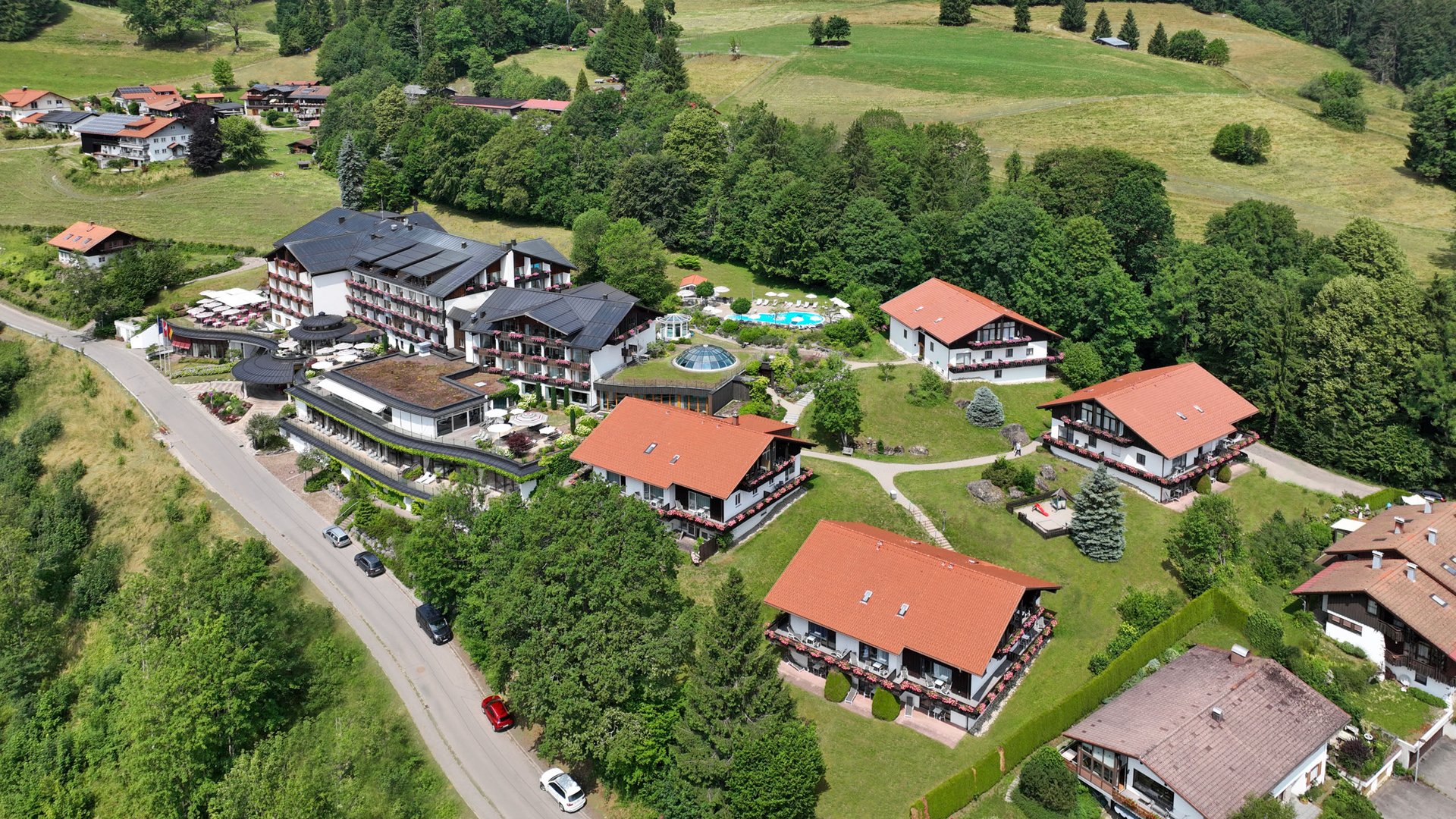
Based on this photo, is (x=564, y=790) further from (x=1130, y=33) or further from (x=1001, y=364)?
(x=1130, y=33)

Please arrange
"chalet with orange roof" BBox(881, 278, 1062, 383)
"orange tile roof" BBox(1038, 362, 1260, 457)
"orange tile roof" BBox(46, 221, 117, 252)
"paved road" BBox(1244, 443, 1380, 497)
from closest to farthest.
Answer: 1. "orange tile roof" BBox(1038, 362, 1260, 457)
2. "paved road" BBox(1244, 443, 1380, 497)
3. "chalet with orange roof" BBox(881, 278, 1062, 383)
4. "orange tile roof" BBox(46, 221, 117, 252)

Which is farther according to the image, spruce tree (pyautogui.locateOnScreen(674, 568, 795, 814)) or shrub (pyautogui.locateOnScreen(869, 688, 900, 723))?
shrub (pyautogui.locateOnScreen(869, 688, 900, 723))

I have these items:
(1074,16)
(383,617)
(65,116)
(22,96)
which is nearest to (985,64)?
(1074,16)

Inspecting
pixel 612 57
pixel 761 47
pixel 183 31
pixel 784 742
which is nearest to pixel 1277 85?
pixel 761 47

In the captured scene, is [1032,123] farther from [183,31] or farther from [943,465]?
[183,31]

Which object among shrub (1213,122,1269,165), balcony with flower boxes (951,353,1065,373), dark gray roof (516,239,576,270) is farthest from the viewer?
shrub (1213,122,1269,165)

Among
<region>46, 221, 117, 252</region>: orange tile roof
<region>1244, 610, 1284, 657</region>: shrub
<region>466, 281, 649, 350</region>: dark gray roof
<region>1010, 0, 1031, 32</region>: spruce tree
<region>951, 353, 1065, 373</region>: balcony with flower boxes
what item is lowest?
<region>1244, 610, 1284, 657</region>: shrub

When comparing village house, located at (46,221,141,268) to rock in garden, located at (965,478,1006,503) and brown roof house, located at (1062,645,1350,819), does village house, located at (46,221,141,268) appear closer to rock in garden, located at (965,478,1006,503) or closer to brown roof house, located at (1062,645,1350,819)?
rock in garden, located at (965,478,1006,503)

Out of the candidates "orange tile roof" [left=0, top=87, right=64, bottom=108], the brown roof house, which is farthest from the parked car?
"orange tile roof" [left=0, top=87, right=64, bottom=108]
